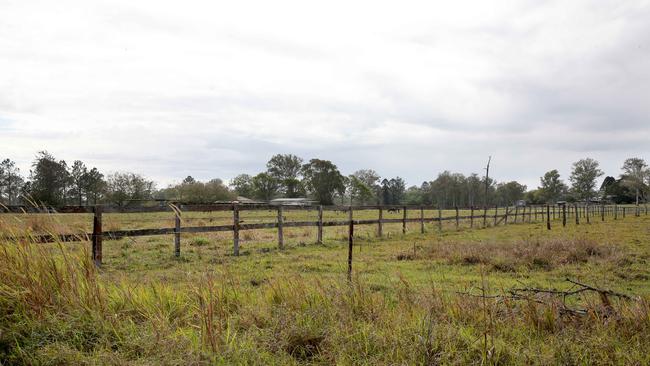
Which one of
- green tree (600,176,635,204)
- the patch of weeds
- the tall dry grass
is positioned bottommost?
the patch of weeds

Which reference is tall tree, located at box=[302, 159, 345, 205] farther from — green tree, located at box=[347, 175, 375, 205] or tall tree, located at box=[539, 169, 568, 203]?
tall tree, located at box=[539, 169, 568, 203]

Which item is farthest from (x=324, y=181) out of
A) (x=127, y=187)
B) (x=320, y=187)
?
(x=127, y=187)

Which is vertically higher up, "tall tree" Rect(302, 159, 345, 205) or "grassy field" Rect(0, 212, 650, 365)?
"tall tree" Rect(302, 159, 345, 205)

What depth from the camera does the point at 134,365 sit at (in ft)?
10.8

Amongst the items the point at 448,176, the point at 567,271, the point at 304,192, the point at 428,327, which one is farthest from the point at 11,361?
the point at 448,176

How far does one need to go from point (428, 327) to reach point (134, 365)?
252 cm

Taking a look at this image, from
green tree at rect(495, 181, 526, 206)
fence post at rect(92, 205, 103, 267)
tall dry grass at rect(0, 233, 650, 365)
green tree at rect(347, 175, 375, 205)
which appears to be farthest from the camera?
green tree at rect(495, 181, 526, 206)

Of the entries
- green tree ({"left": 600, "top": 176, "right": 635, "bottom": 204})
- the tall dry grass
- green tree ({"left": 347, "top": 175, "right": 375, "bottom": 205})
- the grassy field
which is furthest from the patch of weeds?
green tree ({"left": 600, "top": 176, "right": 635, "bottom": 204})

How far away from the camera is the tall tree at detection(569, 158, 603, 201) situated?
115188 mm

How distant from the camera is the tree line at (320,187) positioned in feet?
206

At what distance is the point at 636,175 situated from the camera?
88.9 metres

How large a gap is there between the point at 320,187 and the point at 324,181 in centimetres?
168

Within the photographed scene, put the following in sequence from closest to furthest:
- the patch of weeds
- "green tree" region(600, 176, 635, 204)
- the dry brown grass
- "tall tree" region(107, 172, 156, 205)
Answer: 1. the dry brown grass
2. the patch of weeds
3. "tall tree" region(107, 172, 156, 205)
4. "green tree" region(600, 176, 635, 204)

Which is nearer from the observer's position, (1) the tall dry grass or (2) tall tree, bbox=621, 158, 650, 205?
(1) the tall dry grass
